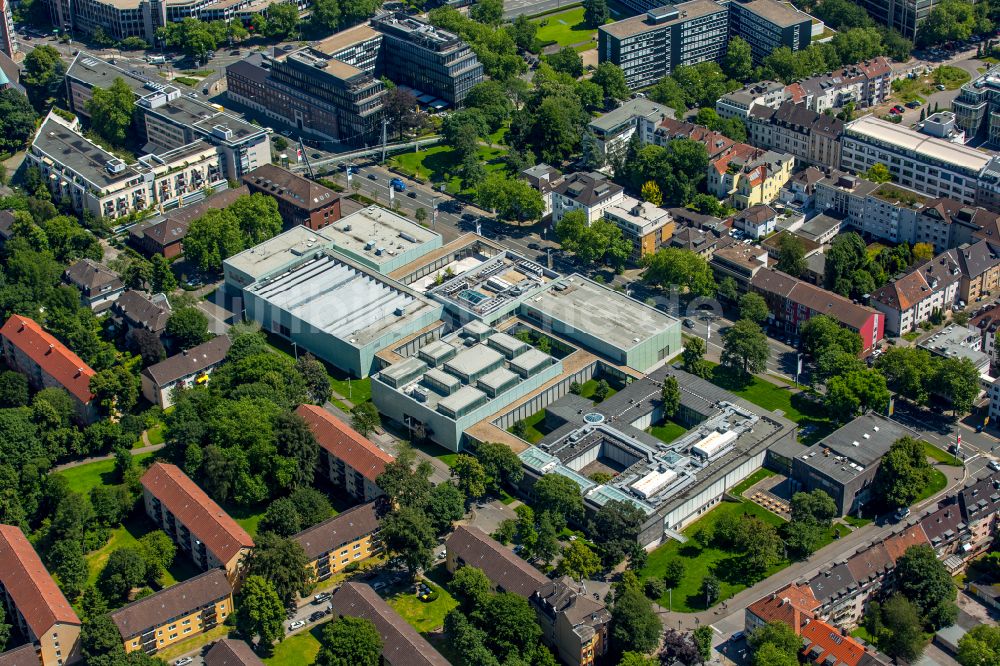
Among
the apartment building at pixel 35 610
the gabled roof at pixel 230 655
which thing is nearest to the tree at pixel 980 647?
the gabled roof at pixel 230 655

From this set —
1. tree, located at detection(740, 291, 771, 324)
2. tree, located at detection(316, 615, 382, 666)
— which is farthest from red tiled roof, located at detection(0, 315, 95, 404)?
tree, located at detection(740, 291, 771, 324)

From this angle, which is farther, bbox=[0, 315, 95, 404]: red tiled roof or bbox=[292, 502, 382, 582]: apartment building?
bbox=[0, 315, 95, 404]: red tiled roof

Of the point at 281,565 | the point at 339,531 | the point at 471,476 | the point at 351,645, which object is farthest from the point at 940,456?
the point at 281,565

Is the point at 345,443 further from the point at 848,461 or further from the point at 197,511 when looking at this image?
the point at 848,461

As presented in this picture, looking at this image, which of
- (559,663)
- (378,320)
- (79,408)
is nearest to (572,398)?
(378,320)

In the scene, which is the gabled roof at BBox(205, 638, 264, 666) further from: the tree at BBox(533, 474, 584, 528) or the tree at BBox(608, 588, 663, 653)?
the tree at BBox(533, 474, 584, 528)

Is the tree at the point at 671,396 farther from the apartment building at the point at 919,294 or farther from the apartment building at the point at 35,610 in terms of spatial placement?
the apartment building at the point at 35,610
